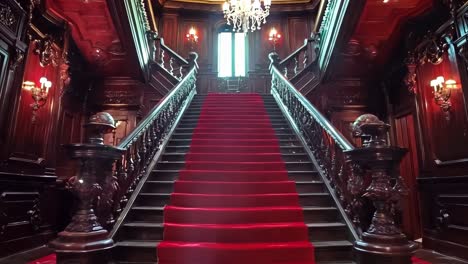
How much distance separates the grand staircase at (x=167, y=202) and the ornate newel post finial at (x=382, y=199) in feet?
1.38

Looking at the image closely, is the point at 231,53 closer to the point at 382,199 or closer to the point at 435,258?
the point at 435,258

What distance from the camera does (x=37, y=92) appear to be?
14.7 feet

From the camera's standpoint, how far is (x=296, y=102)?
5277 millimetres

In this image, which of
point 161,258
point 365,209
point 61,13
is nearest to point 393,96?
point 365,209

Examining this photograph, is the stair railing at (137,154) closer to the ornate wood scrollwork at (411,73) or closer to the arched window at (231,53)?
the ornate wood scrollwork at (411,73)

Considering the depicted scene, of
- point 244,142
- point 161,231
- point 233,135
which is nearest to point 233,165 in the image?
point 244,142

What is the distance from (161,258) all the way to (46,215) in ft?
10.4

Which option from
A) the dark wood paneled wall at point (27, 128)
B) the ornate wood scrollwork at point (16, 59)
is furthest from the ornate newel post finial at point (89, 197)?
the ornate wood scrollwork at point (16, 59)

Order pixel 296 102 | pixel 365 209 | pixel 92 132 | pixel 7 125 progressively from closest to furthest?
pixel 92 132
pixel 365 209
pixel 7 125
pixel 296 102

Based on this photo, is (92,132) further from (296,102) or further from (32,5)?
(296,102)

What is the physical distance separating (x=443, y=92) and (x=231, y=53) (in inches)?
279

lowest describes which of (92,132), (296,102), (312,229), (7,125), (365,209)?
(312,229)

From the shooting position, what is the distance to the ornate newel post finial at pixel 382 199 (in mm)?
2148

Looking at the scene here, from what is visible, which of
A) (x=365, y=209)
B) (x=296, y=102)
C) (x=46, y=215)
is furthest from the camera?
(x=296, y=102)
